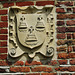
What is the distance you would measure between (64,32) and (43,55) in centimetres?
44

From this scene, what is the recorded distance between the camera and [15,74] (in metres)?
3.11

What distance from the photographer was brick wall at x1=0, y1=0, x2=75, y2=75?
3.07 m

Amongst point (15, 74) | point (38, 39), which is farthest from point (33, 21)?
point (15, 74)

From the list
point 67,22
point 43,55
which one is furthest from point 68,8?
point 43,55

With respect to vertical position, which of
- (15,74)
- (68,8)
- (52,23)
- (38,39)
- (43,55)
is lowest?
(15,74)

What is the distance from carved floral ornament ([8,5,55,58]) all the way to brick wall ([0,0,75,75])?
8 cm

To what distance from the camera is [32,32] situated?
10.2ft

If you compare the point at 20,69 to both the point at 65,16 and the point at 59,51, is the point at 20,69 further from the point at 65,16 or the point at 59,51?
the point at 65,16

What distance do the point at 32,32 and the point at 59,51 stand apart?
47 centimetres

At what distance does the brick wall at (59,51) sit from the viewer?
3072mm

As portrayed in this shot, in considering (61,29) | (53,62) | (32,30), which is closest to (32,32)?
(32,30)

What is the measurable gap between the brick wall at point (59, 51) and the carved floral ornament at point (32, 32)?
0.28ft

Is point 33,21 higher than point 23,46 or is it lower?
higher

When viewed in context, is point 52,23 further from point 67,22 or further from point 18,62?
point 18,62
